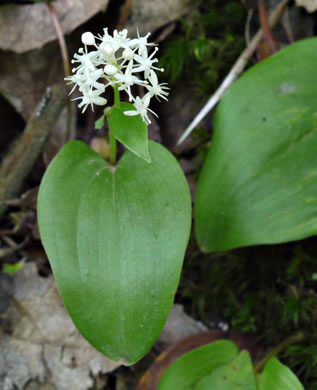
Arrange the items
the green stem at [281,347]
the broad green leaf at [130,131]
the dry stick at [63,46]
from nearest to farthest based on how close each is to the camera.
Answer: the broad green leaf at [130,131] → the green stem at [281,347] → the dry stick at [63,46]

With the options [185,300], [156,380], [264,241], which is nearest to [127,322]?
[156,380]

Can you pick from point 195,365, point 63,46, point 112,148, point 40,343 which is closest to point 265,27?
point 63,46

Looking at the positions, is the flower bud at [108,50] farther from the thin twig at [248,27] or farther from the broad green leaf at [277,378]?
the broad green leaf at [277,378]

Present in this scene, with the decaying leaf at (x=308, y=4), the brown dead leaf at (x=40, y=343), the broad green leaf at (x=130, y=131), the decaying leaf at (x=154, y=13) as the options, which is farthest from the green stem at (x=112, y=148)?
the decaying leaf at (x=308, y=4)

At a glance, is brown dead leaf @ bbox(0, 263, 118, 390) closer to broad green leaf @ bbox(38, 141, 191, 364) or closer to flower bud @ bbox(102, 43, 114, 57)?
broad green leaf @ bbox(38, 141, 191, 364)

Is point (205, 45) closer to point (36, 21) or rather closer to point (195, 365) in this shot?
point (36, 21)

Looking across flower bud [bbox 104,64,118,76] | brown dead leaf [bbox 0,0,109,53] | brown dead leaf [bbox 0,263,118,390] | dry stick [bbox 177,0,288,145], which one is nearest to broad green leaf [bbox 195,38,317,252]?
dry stick [bbox 177,0,288,145]
